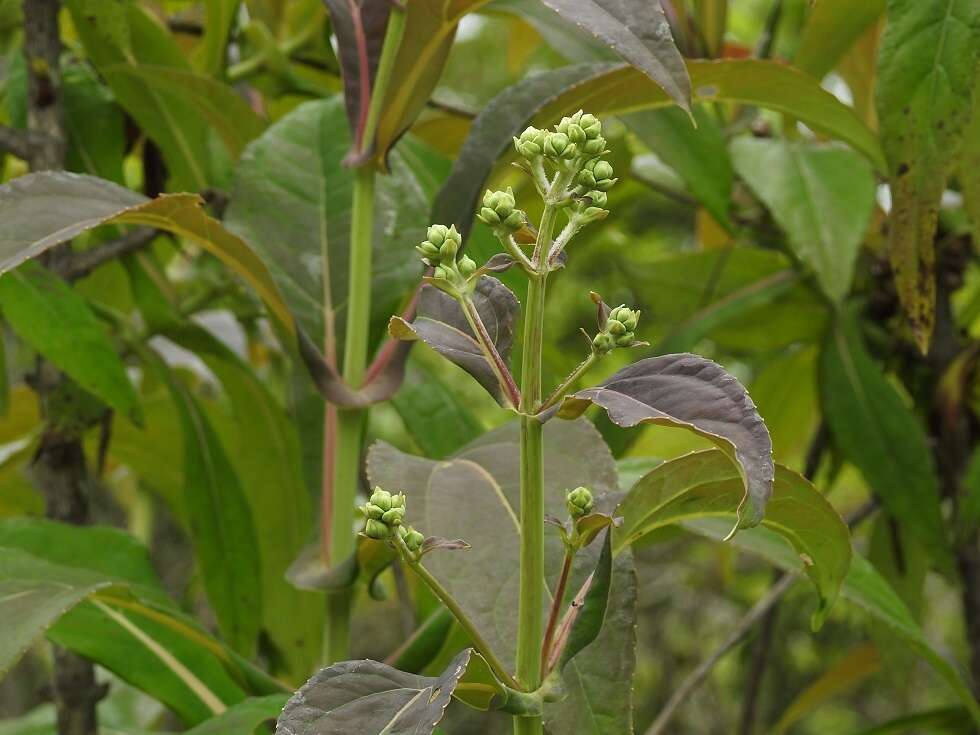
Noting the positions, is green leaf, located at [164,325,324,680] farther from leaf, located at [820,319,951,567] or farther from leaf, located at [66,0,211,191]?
leaf, located at [820,319,951,567]

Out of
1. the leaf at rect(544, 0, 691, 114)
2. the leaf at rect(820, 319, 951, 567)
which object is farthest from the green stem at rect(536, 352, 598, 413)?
the leaf at rect(820, 319, 951, 567)

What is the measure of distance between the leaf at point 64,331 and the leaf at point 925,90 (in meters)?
0.45

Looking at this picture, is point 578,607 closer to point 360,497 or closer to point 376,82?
point 376,82

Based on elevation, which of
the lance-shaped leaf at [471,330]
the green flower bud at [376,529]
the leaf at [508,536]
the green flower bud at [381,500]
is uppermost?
the lance-shaped leaf at [471,330]

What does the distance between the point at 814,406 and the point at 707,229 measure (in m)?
0.20

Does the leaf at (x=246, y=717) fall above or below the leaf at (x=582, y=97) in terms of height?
below

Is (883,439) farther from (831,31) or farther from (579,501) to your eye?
(579,501)

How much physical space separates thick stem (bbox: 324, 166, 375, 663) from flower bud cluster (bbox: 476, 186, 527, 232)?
9.4 inches

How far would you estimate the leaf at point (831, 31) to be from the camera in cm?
86

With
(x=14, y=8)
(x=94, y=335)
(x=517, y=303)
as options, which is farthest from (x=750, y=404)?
(x=14, y=8)

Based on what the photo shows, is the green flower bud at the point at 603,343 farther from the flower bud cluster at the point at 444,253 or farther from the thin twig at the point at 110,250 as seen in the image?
the thin twig at the point at 110,250

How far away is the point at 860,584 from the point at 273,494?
44cm

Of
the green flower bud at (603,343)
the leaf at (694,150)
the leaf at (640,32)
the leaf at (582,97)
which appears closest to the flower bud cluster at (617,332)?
the green flower bud at (603,343)

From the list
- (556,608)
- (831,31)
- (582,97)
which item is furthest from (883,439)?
(556,608)
